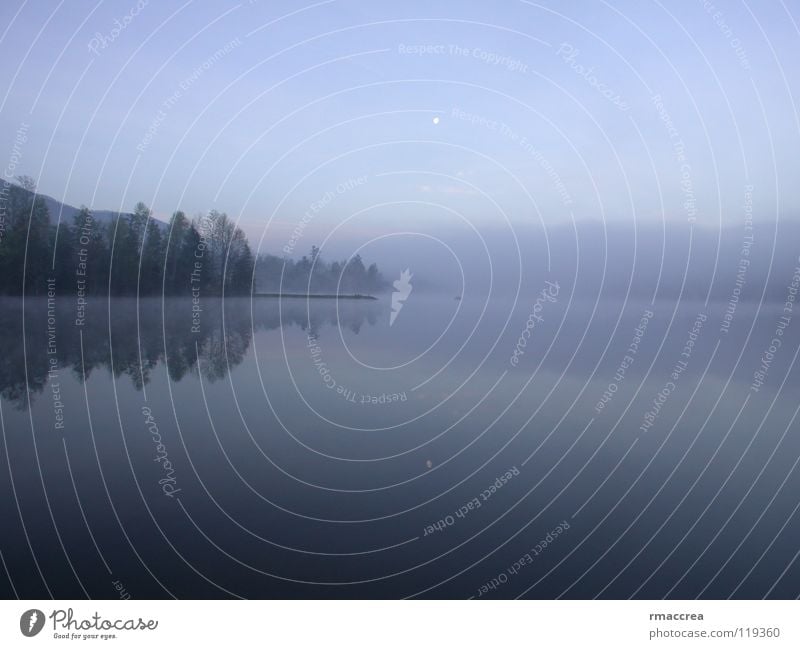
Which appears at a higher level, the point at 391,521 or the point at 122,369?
the point at 122,369

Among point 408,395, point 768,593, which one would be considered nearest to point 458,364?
point 408,395

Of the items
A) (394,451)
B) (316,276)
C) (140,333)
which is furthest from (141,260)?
(394,451)

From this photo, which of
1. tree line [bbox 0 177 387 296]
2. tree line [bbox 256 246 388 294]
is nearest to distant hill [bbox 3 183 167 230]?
tree line [bbox 0 177 387 296]

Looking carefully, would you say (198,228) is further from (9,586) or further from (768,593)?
(768,593)

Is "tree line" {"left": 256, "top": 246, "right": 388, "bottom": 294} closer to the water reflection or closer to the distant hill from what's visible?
the water reflection

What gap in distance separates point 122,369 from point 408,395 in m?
1.13

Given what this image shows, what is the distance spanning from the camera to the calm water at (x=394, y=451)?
1920 mm

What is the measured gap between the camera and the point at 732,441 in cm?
248

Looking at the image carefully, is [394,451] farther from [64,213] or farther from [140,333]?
[64,213]

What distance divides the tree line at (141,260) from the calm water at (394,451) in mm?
80

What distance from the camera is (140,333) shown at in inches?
82.7

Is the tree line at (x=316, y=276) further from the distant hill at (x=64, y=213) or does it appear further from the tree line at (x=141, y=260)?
the distant hill at (x=64, y=213)

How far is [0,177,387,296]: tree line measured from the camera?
204 cm

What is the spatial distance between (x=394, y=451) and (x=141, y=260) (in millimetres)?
1205
